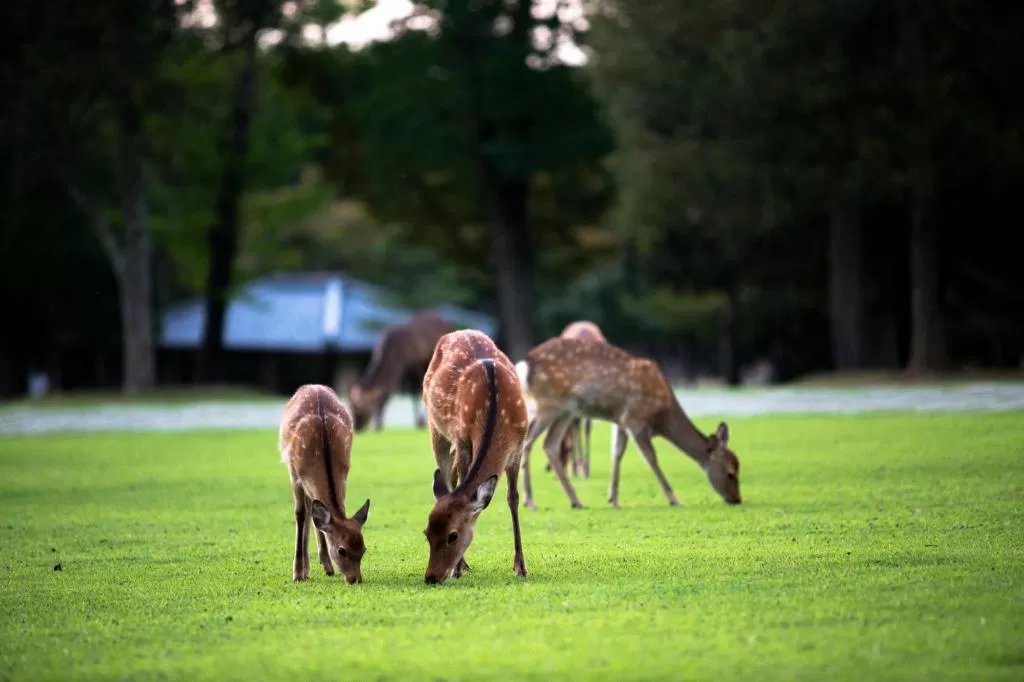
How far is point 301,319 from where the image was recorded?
57.5 m

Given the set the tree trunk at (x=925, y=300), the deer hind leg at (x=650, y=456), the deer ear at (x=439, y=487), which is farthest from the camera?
the tree trunk at (x=925, y=300)

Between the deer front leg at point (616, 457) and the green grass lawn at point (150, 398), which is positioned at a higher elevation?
the green grass lawn at point (150, 398)

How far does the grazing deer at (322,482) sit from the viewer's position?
9.66 m

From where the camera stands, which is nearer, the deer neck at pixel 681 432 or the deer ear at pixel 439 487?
the deer ear at pixel 439 487

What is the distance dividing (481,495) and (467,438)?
91 cm

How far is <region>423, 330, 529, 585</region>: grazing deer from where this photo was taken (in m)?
9.53

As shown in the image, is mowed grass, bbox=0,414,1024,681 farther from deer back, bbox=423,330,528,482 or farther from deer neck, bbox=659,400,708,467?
deer back, bbox=423,330,528,482

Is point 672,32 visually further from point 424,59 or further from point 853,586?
point 853,586

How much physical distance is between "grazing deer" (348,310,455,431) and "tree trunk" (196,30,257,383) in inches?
544

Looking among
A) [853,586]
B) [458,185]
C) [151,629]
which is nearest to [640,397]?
[853,586]

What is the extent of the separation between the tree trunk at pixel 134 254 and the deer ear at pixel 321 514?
30.1 meters

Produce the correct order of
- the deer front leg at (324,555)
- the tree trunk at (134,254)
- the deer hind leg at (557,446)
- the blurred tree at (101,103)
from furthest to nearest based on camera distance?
the tree trunk at (134,254)
the blurred tree at (101,103)
the deer hind leg at (557,446)
the deer front leg at (324,555)

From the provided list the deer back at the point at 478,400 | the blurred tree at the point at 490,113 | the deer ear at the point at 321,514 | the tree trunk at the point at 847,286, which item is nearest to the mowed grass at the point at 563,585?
the deer ear at the point at 321,514

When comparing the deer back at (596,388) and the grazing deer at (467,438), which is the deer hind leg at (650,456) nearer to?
the deer back at (596,388)
